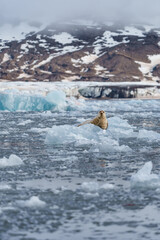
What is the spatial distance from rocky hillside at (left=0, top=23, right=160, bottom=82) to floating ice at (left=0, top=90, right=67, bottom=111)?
48.9 m

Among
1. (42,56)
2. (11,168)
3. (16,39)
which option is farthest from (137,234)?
(16,39)

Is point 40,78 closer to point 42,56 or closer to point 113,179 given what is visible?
point 42,56

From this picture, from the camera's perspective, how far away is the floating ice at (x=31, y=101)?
29.0m

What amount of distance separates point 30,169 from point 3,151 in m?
2.40

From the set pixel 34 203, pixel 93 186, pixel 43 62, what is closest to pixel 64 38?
pixel 43 62

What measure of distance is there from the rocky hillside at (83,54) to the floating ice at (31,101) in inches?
1923

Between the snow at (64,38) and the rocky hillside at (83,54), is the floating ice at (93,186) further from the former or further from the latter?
the snow at (64,38)

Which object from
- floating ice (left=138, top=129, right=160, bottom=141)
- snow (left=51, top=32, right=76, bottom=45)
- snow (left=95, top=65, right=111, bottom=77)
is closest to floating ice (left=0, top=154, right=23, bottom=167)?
floating ice (left=138, top=129, right=160, bottom=141)

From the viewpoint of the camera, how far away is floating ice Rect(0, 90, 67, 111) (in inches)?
1140

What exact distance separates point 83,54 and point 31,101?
233ft

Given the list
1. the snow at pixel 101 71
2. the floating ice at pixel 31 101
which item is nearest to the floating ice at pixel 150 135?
the floating ice at pixel 31 101

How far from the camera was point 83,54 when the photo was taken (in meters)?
99.4

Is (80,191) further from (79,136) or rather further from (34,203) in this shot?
(79,136)

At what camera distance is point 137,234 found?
4641 mm
